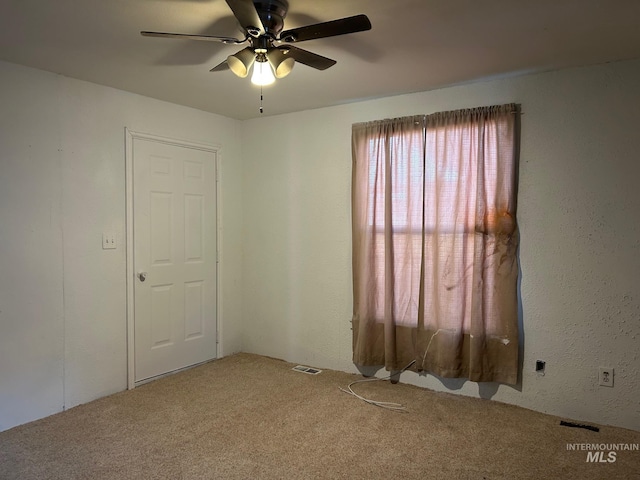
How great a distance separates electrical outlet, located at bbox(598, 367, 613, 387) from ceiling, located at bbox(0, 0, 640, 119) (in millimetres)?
1948

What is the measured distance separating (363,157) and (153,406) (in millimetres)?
2463

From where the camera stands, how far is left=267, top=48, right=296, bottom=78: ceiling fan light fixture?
2092 mm

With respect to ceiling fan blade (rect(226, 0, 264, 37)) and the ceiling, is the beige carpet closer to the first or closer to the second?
ceiling fan blade (rect(226, 0, 264, 37))

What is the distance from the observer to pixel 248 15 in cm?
179

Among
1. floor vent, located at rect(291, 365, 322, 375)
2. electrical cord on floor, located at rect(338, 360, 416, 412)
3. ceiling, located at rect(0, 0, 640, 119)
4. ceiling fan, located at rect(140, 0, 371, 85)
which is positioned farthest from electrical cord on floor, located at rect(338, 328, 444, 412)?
ceiling fan, located at rect(140, 0, 371, 85)

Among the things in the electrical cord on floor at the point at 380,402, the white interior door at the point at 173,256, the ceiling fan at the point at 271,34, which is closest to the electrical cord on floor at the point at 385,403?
the electrical cord on floor at the point at 380,402

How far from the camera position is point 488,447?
2.49 meters

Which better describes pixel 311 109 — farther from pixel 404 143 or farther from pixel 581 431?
pixel 581 431

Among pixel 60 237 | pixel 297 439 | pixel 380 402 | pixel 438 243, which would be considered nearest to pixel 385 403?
pixel 380 402

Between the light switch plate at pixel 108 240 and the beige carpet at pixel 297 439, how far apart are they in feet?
3.70

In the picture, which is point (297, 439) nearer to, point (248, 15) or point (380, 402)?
point (380, 402)

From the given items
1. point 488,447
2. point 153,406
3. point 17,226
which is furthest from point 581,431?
point 17,226

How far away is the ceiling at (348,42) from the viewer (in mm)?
2023

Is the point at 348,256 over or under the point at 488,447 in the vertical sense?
over
